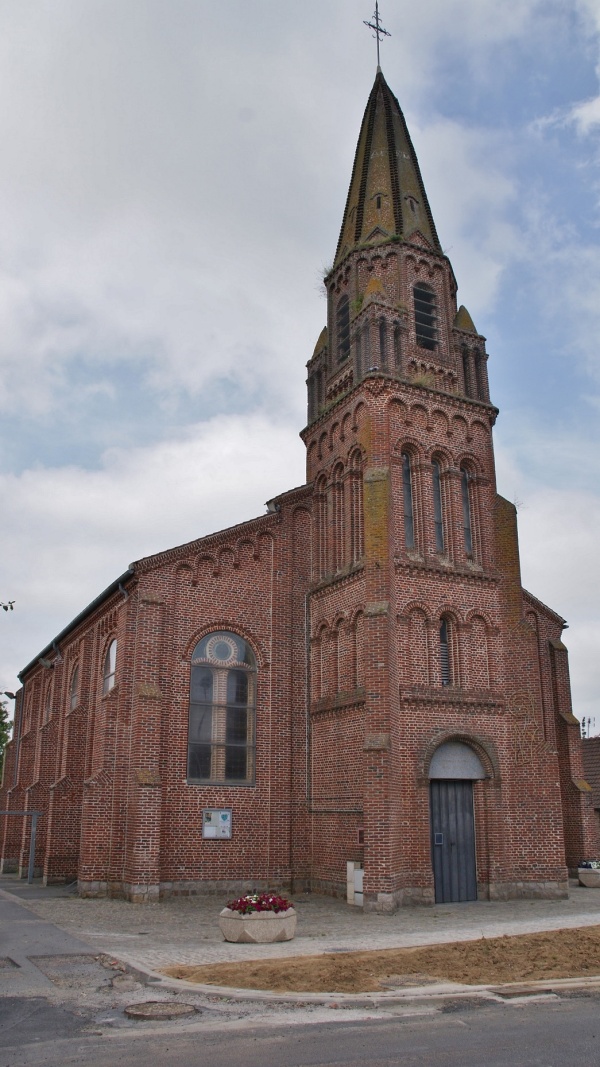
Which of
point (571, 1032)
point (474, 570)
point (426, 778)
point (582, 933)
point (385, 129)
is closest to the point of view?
point (571, 1032)

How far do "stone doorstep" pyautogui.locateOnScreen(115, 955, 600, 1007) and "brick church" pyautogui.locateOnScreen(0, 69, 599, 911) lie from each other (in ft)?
27.4

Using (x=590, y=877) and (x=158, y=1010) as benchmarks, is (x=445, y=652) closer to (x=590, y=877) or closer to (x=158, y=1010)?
(x=590, y=877)

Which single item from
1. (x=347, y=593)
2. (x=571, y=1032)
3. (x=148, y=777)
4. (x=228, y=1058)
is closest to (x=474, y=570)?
(x=347, y=593)

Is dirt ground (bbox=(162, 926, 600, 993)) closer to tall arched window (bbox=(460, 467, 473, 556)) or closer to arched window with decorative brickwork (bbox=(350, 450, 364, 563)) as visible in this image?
arched window with decorative brickwork (bbox=(350, 450, 364, 563))

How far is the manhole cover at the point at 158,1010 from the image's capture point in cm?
942

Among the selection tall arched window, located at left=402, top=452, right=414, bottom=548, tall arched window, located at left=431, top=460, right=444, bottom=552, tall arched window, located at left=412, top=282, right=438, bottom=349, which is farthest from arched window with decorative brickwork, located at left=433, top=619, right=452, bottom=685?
tall arched window, located at left=412, top=282, right=438, bottom=349

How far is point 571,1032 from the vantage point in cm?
867

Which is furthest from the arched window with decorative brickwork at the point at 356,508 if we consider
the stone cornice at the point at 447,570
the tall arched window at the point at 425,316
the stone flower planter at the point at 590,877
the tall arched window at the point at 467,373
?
the stone flower planter at the point at 590,877

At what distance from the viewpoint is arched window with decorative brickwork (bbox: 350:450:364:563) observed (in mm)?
23547

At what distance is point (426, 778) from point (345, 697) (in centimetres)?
286

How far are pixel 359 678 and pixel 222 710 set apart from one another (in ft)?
13.0

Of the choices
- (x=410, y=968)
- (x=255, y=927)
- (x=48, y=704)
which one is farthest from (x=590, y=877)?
(x=48, y=704)

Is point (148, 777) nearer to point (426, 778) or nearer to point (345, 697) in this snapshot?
point (345, 697)

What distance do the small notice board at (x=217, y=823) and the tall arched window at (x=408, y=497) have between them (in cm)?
846
